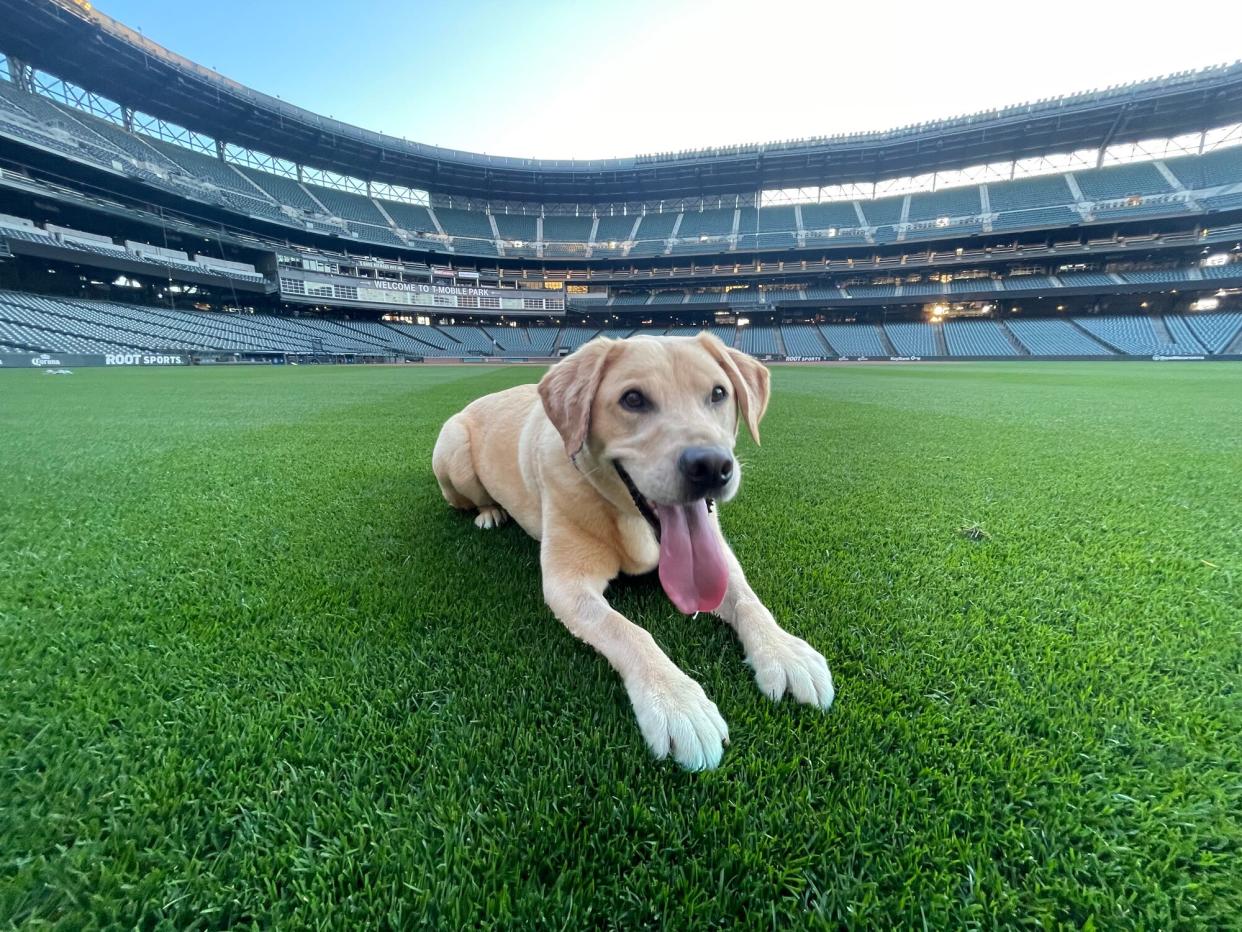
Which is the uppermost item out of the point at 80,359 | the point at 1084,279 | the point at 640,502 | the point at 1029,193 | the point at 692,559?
the point at 1029,193

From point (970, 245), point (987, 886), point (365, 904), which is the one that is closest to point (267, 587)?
point (365, 904)

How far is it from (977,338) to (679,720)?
5001 cm

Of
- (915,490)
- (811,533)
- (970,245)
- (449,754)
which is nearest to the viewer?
(449,754)

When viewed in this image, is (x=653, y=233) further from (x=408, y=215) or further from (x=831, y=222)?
(x=408, y=215)

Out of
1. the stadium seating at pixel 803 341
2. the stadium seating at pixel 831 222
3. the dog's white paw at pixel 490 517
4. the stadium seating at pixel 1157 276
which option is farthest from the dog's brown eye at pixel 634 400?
the stadium seating at pixel 1157 276

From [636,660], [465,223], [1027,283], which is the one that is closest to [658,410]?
[636,660]

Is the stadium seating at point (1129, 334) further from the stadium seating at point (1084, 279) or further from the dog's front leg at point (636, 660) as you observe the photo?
the dog's front leg at point (636, 660)

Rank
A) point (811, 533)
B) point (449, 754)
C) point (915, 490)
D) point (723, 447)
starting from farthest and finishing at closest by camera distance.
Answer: point (915, 490), point (811, 533), point (723, 447), point (449, 754)

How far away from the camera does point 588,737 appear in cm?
126

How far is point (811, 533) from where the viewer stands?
9.11ft

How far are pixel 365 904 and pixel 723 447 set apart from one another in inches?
57.7

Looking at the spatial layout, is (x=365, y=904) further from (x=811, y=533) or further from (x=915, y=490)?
(x=915, y=490)

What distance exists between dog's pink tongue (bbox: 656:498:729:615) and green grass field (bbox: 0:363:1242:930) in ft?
0.48

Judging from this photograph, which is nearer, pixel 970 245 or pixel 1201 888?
pixel 1201 888
